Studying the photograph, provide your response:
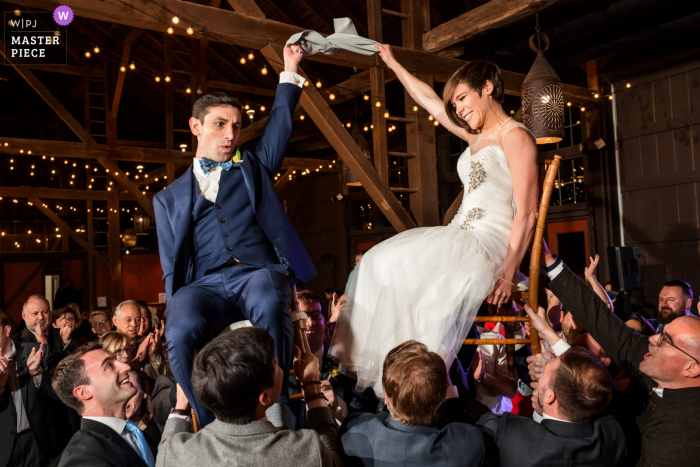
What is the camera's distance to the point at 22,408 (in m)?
3.17

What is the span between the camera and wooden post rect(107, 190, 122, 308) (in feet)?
36.3

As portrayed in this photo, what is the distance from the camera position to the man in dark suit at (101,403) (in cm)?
194

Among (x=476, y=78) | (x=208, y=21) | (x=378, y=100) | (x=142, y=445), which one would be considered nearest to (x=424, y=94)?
(x=476, y=78)

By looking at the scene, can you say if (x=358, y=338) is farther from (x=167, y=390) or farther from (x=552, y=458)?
(x=167, y=390)

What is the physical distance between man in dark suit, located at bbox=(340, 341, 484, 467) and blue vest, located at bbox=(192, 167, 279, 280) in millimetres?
765

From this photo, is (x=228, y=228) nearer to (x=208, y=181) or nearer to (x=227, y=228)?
(x=227, y=228)

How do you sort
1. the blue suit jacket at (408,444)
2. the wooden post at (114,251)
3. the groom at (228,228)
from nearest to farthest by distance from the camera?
1. the blue suit jacket at (408,444)
2. the groom at (228,228)
3. the wooden post at (114,251)

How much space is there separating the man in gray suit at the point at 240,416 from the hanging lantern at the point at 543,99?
13.4 ft

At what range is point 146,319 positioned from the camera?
17.2ft

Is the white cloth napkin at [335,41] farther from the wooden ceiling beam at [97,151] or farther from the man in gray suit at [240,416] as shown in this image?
the wooden ceiling beam at [97,151]

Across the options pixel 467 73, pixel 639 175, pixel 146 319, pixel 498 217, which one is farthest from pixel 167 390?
pixel 639 175

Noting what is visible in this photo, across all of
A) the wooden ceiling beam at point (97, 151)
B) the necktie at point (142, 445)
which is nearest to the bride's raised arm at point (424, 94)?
the necktie at point (142, 445)

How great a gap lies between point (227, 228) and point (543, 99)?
12.0 feet

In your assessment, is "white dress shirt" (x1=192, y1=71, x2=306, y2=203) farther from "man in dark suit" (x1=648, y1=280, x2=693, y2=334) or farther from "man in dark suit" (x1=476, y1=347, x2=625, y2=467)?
"man in dark suit" (x1=648, y1=280, x2=693, y2=334)
